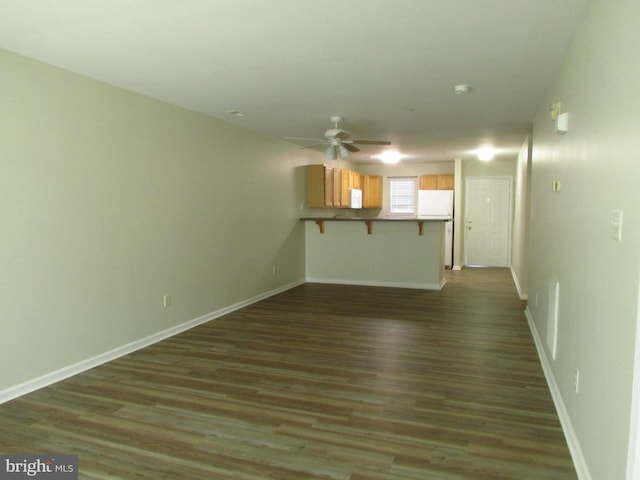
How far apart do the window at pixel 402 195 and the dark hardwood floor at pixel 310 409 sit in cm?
588

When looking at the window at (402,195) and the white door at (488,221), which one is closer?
the white door at (488,221)

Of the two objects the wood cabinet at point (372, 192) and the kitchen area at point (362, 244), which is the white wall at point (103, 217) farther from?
the wood cabinet at point (372, 192)

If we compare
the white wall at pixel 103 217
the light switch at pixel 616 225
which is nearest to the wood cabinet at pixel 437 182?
the white wall at pixel 103 217

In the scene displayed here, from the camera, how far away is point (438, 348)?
4027 millimetres

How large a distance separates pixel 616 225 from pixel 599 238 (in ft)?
0.97

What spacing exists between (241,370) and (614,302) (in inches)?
105

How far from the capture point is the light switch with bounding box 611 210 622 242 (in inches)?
64.0

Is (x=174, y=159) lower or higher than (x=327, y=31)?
lower

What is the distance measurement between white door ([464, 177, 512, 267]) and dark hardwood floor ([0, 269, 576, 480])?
5366mm

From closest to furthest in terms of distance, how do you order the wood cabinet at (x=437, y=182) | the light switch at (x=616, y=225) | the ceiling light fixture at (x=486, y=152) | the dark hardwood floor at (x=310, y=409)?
the light switch at (x=616, y=225) < the dark hardwood floor at (x=310, y=409) < the ceiling light fixture at (x=486, y=152) < the wood cabinet at (x=437, y=182)

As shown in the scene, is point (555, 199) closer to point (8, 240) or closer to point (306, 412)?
point (306, 412)

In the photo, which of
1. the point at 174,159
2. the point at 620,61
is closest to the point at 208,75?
the point at 174,159

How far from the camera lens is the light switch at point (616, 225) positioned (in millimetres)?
1625

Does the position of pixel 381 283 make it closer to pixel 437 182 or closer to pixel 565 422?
pixel 437 182
